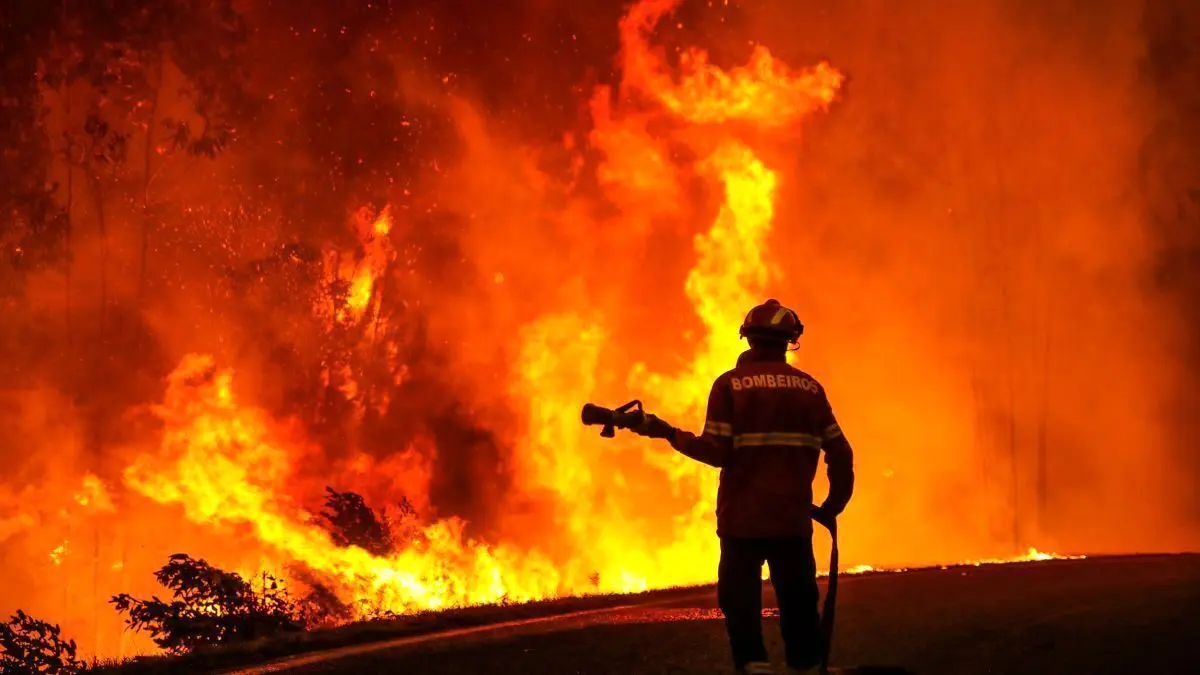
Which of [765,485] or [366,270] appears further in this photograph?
[366,270]

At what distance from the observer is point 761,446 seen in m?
5.56

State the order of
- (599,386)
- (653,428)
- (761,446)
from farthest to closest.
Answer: (599,386)
(761,446)
(653,428)

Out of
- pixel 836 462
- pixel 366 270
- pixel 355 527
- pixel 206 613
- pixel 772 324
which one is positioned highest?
pixel 366 270

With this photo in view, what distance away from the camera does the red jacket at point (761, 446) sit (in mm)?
5496

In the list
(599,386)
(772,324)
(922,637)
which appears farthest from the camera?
(599,386)

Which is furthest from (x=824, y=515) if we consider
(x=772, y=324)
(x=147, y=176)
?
(x=147, y=176)

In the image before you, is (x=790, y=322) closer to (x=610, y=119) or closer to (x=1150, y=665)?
(x=1150, y=665)

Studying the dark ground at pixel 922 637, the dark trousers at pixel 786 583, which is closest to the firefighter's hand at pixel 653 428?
the dark trousers at pixel 786 583

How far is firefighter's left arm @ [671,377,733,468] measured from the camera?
5473 mm

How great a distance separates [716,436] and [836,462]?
2.14 feet

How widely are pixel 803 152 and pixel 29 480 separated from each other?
16.5 m

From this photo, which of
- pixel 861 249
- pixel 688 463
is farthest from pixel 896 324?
pixel 688 463

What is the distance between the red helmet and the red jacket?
0.15 meters

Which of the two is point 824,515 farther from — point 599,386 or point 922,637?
point 599,386
